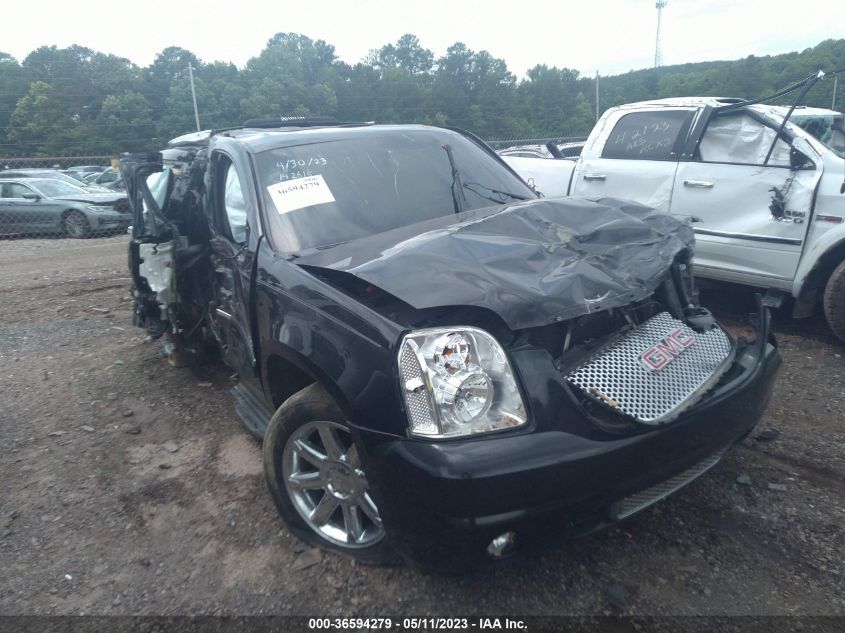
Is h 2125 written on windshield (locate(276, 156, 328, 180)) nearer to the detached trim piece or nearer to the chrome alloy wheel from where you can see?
the chrome alloy wheel

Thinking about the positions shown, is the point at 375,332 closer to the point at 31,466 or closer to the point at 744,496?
the point at 744,496

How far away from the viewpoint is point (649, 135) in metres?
6.00

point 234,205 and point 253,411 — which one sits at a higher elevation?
point 234,205

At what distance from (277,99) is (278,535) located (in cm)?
3937

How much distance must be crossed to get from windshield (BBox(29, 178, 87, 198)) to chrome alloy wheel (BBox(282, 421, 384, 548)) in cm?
1377

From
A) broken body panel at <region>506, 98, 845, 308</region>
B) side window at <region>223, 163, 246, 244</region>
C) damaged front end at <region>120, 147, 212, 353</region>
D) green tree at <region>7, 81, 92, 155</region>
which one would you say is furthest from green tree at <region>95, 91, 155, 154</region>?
side window at <region>223, 163, 246, 244</region>

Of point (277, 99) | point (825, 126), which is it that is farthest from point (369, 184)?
point (277, 99)

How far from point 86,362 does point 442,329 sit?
439cm

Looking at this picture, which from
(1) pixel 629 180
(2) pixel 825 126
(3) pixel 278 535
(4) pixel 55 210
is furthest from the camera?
(4) pixel 55 210

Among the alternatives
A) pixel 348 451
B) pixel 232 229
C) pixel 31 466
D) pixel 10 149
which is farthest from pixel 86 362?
pixel 10 149

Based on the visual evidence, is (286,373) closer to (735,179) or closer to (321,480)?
(321,480)

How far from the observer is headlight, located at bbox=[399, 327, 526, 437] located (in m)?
2.18

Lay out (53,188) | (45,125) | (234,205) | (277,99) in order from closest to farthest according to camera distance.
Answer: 1. (234,205)
2. (53,188)
3. (45,125)
4. (277,99)

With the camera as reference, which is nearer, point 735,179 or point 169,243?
point 169,243
